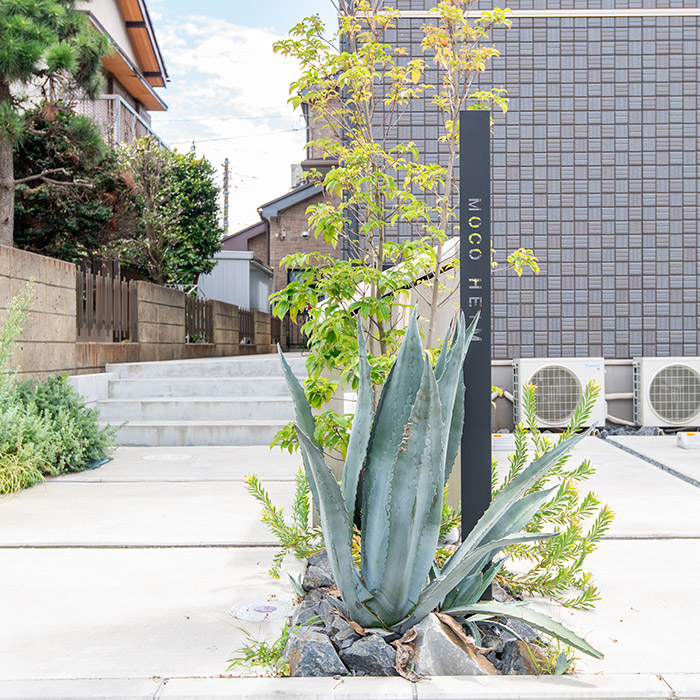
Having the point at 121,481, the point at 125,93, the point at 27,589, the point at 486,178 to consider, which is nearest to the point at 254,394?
the point at 121,481

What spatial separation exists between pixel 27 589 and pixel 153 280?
36.9ft

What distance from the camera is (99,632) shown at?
8.12ft

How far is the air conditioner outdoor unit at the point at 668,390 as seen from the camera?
7.57m

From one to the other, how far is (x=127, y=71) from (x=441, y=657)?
765 inches

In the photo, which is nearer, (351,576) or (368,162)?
(351,576)

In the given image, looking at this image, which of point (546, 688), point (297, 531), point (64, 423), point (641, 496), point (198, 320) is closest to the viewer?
point (546, 688)

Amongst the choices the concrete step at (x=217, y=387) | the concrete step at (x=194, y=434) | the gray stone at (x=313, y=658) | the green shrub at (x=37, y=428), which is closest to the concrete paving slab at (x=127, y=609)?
the gray stone at (x=313, y=658)

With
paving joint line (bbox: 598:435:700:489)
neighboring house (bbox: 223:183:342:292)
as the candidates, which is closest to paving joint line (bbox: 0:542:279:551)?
paving joint line (bbox: 598:435:700:489)

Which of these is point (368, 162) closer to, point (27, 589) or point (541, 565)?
point (541, 565)

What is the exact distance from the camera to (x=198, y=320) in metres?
13.5

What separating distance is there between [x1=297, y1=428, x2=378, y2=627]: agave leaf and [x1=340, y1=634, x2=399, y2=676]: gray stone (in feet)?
0.42

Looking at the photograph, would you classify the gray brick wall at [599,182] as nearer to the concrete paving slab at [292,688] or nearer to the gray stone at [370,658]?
the gray stone at [370,658]

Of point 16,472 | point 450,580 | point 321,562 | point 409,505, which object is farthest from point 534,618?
point 16,472

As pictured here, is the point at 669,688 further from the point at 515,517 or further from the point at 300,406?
the point at 300,406
